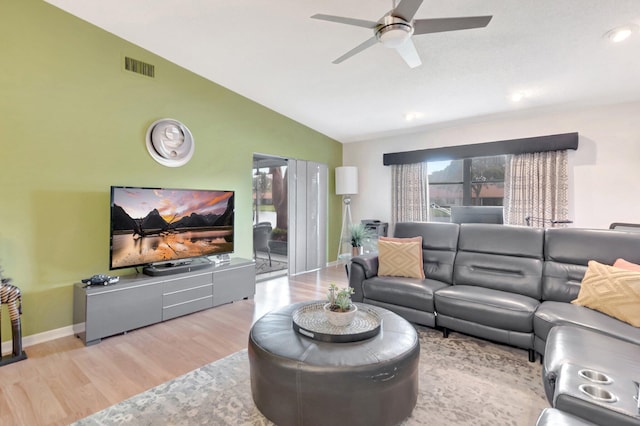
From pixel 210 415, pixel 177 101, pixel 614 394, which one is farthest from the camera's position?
Answer: pixel 177 101

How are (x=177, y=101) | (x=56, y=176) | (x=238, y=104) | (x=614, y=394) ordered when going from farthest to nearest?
(x=238, y=104) → (x=177, y=101) → (x=56, y=176) → (x=614, y=394)

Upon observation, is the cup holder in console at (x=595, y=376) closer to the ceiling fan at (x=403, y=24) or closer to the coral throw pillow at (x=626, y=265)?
the coral throw pillow at (x=626, y=265)

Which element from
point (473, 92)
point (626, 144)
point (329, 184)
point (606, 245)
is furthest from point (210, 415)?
point (626, 144)

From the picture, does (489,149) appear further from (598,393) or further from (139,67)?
(139,67)

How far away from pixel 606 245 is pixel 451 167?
2.93 metres

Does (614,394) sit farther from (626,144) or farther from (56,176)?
(56,176)

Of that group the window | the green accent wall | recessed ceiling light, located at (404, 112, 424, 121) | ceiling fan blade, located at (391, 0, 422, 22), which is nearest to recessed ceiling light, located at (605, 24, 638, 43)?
ceiling fan blade, located at (391, 0, 422, 22)

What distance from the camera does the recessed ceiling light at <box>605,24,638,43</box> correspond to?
2.62m

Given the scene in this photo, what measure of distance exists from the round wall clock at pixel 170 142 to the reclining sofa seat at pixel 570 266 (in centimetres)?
396

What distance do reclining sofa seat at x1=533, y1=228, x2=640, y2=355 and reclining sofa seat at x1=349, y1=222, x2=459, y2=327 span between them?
0.83 m

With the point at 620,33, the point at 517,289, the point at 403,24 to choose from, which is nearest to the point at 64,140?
the point at 403,24

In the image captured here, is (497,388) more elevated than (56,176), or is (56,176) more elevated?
(56,176)

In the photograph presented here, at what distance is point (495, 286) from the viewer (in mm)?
3043

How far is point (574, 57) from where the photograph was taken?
10.2 feet
